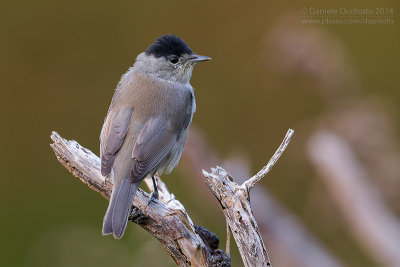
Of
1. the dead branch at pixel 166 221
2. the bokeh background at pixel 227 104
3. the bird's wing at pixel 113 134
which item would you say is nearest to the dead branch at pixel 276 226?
the bokeh background at pixel 227 104

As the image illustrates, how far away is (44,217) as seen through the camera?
6.79 meters

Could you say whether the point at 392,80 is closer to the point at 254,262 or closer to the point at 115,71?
the point at 115,71

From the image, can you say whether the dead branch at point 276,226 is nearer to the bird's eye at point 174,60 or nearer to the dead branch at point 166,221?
the bird's eye at point 174,60

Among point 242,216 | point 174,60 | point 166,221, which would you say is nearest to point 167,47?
point 174,60

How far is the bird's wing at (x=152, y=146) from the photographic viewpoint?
4.18m

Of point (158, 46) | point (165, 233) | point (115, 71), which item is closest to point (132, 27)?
point (115, 71)

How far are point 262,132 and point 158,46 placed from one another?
2.52 metres

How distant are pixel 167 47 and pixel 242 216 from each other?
2.07 meters

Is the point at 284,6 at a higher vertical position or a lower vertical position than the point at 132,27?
higher

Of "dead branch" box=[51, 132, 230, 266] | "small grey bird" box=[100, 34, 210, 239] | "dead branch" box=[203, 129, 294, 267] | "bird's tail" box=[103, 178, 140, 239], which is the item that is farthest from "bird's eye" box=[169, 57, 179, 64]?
"dead branch" box=[203, 129, 294, 267]

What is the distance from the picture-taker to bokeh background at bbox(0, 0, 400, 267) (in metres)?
5.71

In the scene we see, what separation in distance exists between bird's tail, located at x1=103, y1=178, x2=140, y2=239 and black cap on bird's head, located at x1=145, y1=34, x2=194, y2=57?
151cm

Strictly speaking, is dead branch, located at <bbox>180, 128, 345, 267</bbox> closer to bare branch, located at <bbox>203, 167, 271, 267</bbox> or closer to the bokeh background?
the bokeh background

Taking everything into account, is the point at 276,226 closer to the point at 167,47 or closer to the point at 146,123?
the point at 146,123
